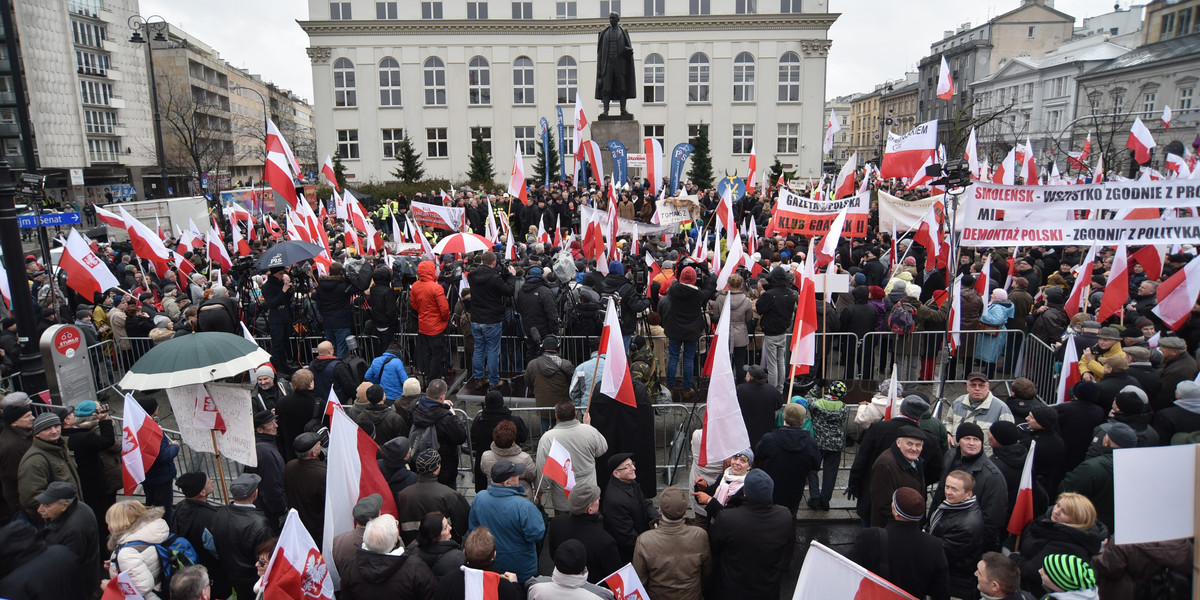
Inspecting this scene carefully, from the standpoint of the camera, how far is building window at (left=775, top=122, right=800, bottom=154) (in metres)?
48.0

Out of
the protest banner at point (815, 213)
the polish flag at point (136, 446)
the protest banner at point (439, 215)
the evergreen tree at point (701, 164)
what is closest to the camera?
Answer: the polish flag at point (136, 446)

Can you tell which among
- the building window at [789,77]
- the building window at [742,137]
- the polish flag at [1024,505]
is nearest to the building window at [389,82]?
the building window at [742,137]

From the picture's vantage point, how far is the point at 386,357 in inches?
314

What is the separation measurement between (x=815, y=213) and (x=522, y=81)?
130ft

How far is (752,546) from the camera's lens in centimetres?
474

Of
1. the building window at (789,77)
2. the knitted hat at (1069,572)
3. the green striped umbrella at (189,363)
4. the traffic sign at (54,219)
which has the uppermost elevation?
Answer: the building window at (789,77)

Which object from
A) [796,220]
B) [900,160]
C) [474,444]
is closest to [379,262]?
[474,444]

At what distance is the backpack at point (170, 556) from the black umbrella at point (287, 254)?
5545 mm

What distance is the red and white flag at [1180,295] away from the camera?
7.88 meters

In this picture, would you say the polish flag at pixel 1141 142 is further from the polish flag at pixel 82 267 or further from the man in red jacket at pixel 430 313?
the polish flag at pixel 82 267

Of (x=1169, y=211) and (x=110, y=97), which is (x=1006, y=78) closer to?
(x=1169, y=211)

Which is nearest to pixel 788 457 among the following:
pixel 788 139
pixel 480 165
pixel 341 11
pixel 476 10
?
pixel 480 165

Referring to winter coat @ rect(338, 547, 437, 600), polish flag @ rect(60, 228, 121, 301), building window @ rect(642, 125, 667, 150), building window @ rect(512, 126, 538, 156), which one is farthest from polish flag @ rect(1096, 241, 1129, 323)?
building window @ rect(512, 126, 538, 156)

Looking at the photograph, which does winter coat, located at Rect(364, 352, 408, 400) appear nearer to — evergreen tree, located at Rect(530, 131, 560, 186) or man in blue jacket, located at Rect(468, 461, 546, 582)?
man in blue jacket, located at Rect(468, 461, 546, 582)
